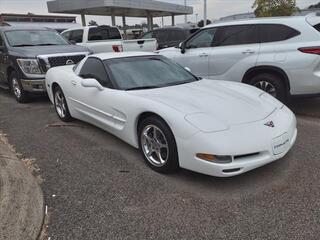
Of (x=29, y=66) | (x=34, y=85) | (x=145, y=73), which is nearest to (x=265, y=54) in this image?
(x=145, y=73)

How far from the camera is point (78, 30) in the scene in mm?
12531

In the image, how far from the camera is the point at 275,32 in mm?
6457

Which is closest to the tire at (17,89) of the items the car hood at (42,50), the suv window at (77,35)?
the car hood at (42,50)

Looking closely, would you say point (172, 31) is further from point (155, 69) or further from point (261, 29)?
point (155, 69)

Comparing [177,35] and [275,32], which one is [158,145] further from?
[177,35]

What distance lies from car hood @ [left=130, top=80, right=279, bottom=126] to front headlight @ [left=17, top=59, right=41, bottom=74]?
415cm

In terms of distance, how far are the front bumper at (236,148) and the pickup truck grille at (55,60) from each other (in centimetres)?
514

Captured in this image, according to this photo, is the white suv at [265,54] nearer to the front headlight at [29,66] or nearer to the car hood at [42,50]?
the car hood at [42,50]

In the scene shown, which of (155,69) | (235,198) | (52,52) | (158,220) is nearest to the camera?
(158,220)

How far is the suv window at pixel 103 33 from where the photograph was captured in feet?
38.8

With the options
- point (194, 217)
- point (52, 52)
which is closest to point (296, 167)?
point (194, 217)

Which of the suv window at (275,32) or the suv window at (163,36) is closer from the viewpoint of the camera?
the suv window at (275,32)

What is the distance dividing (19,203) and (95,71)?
2.47 meters

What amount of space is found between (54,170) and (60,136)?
4.62 feet
